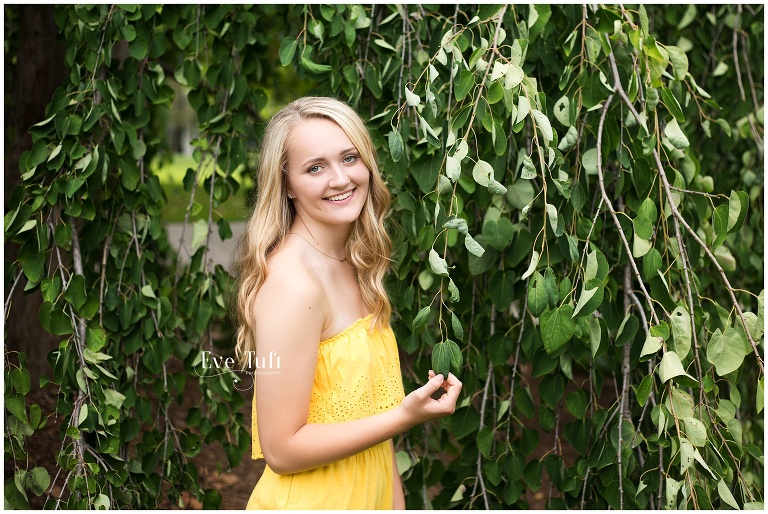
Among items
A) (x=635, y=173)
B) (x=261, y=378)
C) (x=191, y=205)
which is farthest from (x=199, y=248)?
(x=635, y=173)

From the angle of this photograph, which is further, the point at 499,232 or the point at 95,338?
the point at 95,338

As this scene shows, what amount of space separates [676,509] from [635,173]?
1.68ft

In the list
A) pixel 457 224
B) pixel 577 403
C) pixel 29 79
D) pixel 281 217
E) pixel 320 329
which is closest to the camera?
pixel 457 224

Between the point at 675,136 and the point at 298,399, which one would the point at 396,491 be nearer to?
the point at 298,399

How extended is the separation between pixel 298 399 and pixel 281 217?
0.93 feet

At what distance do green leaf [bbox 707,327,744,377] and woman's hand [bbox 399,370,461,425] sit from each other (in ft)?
1.20

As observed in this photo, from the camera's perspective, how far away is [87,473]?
4.55ft

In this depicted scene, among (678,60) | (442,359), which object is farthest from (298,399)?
(678,60)

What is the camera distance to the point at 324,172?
1.11 metres

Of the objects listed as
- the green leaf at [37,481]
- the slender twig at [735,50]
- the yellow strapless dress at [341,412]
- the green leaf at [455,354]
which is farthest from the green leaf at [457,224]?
the slender twig at [735,50]

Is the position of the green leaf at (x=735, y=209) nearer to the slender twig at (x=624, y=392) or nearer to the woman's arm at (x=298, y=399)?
the slender twig at (x=624, y=392)

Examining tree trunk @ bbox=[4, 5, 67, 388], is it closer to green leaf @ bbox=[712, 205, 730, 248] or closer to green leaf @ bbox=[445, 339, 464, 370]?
green leaf @ bbox=[445, 339, 464, 370]

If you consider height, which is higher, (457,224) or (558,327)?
(457,224)

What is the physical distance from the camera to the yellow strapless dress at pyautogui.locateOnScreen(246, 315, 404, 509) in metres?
1.09
